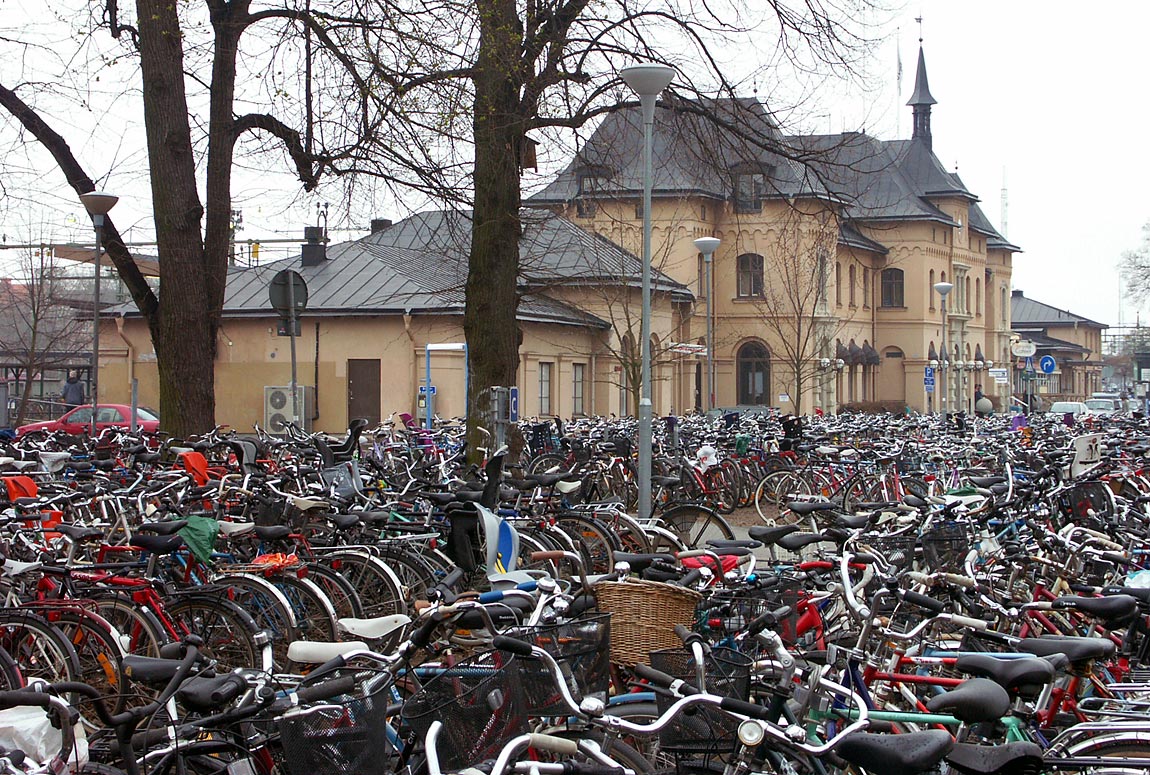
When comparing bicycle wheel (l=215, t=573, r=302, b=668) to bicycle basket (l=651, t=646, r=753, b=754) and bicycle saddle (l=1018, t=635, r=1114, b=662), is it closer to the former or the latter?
bicycle basket (l=651, t=646, r=753, b=754)

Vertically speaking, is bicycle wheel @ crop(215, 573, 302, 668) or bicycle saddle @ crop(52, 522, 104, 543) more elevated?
bicycle saddle @ crop(52, 522, 104, 543)

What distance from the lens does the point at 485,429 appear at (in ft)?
41.4

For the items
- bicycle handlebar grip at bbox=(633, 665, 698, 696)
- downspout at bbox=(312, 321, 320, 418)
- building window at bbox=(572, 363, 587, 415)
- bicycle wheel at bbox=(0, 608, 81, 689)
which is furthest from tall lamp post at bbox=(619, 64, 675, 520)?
building window at bbox=(572, 363, 587, 415)

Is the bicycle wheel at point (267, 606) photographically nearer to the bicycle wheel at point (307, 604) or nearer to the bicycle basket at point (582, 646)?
the bicycle wheel at point (307, 604)

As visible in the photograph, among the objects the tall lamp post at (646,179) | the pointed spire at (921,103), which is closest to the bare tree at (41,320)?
the tall lamp post at (646,179)

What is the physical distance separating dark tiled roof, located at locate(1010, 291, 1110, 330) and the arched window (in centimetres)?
5194

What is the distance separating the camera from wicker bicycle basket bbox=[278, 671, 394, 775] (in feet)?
10.7

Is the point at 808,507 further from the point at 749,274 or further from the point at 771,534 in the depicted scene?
the point at 749,274

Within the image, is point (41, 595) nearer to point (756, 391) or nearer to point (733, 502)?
point (733, 502)

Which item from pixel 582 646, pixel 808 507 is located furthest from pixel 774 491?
pixel 582 646

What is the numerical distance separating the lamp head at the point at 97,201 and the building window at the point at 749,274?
38970 millimetres

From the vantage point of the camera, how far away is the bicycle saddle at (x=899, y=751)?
294 centimetres

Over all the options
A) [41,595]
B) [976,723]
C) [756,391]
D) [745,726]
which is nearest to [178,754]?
[745,726]

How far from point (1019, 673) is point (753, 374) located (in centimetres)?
5091
